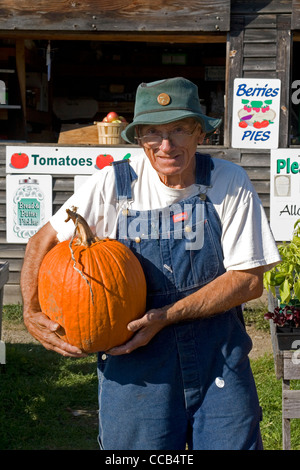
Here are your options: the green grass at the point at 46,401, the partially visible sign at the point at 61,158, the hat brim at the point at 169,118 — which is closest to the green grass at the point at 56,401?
the green grass at the point at 46,401

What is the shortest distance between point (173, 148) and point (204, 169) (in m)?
0.15

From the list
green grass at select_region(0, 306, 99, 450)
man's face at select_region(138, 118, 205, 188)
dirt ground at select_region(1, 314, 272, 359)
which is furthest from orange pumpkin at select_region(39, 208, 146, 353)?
dirt ground at select_region(1, 314, 272, 359)

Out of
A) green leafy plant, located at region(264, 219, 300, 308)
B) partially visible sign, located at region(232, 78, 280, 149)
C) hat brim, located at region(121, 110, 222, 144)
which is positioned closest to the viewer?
hat brim, located at region(121, 110, 222, 144)

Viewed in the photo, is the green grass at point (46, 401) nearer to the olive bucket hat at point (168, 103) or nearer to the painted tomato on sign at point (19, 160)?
the painted tomato on sign at point (19, 160)

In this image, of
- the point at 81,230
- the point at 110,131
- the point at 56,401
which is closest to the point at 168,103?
the point at 81,230

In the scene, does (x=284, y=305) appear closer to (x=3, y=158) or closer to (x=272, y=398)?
(x=272, y=398)

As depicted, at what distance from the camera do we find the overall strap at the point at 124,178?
2.37 meters

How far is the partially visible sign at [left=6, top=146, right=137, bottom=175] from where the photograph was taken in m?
7.11

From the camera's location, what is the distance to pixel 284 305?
450 centimetres

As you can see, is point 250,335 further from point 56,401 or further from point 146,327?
point 146,327

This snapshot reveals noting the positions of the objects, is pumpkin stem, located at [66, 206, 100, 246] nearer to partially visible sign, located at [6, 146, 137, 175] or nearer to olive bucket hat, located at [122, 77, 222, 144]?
olive bucket hat, located at [122, 77, 222, 144]

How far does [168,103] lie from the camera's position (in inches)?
89.9

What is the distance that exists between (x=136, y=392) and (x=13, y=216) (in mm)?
5271
